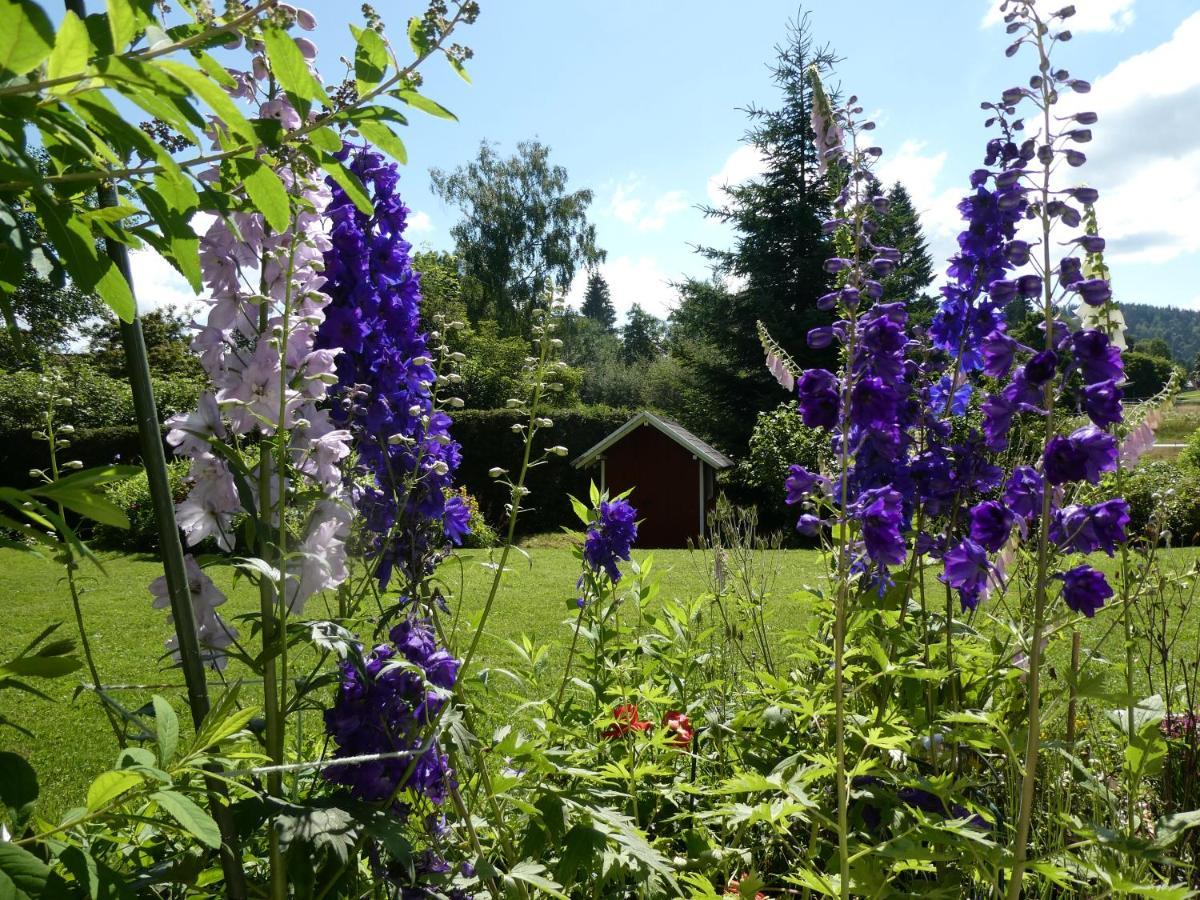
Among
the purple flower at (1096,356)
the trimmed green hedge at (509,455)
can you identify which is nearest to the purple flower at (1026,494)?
the purple flower at (1096,356)

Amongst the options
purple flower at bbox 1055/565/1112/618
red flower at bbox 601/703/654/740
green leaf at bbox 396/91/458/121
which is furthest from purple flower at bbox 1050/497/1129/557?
green leaf at bbox 396/91/458/121

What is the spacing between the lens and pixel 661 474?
2078 centimetres

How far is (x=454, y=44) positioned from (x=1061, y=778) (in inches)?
97.0

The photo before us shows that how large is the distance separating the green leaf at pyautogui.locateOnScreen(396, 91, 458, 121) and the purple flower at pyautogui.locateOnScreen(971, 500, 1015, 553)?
1469 mm

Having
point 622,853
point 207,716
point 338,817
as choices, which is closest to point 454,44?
point 207,716

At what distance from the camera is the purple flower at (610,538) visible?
3021 millimetres

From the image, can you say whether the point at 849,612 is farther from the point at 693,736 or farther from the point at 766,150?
the point at 766,150

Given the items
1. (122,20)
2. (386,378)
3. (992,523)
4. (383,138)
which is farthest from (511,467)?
(122,20)

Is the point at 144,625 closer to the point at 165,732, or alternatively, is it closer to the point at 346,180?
the point at 165,732

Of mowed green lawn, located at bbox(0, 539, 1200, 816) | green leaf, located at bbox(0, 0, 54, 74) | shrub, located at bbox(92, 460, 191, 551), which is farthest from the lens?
shrub, located at bbox(92, 460, 191, 551)

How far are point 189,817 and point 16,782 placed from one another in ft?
0.61

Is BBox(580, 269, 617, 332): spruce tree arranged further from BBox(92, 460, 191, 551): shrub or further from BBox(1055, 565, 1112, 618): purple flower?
BBox(1055, 565, 1112, 618): purple flower

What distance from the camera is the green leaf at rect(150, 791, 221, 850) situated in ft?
2.83

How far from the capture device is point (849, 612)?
228 centimetres
